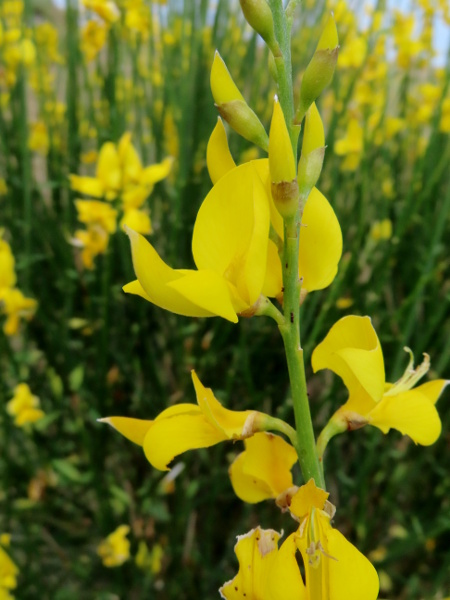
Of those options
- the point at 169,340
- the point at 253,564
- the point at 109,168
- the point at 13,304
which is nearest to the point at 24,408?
the point at 13,304

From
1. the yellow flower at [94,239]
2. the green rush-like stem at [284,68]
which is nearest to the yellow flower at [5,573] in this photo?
the yellow flower at [94,239]

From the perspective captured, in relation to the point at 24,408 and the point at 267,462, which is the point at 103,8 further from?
the point at 267,462

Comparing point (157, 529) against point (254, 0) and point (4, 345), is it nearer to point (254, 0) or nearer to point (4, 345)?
point (4, 345)

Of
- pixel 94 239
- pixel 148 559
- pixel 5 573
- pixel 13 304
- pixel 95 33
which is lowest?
pixel 148 559

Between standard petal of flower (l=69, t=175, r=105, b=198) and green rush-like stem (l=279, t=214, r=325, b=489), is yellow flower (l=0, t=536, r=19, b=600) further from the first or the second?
green rush-like stem (l=279, t=214, r=325, b=489)

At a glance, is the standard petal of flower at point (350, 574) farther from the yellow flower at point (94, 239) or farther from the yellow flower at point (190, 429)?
the yellow flower at point (94, 239)
